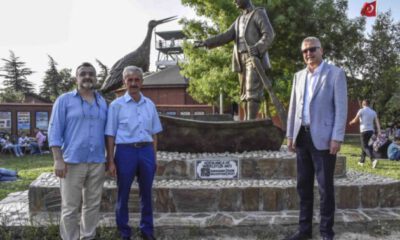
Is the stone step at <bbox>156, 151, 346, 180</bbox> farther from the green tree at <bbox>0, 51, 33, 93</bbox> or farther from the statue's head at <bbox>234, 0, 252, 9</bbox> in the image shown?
the green tree at <bbox>0, 51, 33, 93</bbox>

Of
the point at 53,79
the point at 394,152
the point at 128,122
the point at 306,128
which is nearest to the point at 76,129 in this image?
the point at 128,122

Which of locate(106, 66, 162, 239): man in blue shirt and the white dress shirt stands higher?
the white dress shirt

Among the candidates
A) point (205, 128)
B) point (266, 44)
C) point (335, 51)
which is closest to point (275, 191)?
point (205, 128)

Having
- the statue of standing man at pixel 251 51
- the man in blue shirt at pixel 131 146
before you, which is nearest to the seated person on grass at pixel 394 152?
the statue of standing man at pixel 251 51

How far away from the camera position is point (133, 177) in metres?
3.77

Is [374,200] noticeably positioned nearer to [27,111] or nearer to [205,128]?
[205,128]

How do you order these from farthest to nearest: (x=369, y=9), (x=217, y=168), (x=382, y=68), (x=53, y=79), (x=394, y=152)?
(x=53, y=79) < (x=382, y=68) < (x=369, y=9) < (x=394, y=152) < (x=217, y=168)

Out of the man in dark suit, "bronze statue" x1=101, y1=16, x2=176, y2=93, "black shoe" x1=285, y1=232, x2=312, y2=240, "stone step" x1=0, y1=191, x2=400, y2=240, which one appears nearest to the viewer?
the man in dark suit

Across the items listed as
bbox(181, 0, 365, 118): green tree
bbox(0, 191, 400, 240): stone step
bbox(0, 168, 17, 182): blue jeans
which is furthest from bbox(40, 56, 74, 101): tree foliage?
bbox(0, 191, 400, 240): stone step

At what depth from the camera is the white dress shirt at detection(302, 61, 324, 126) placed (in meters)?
3.73

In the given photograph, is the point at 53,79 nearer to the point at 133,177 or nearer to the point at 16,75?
the point at 16,75

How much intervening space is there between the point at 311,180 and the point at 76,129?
7.59 ft

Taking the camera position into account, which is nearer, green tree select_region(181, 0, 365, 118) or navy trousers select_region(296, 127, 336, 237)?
navy trousers select_region(296, 127, 336, 237)

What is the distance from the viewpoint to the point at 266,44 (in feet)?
19.6
